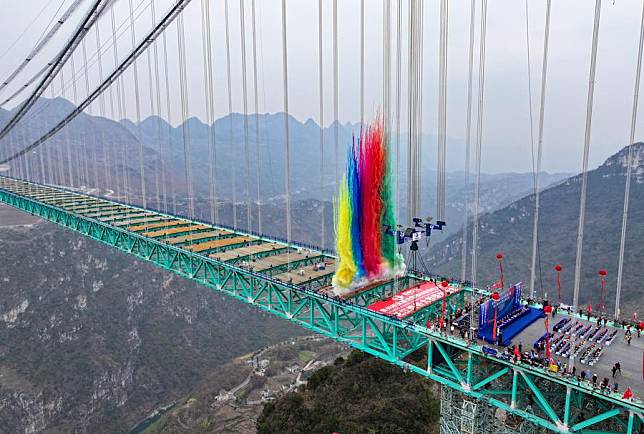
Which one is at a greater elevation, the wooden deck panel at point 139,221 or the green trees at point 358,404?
the wooden deck panel at point 139,221

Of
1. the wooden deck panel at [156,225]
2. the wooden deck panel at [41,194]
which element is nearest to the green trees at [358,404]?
the wooden deck panel at [156,225]

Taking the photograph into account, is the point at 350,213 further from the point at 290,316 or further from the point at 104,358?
the point at 104,358

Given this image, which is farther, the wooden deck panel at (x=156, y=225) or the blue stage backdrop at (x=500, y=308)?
the wooden deck panel at (x=156, y=225)

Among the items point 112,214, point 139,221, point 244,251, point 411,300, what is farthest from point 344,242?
point 112,214

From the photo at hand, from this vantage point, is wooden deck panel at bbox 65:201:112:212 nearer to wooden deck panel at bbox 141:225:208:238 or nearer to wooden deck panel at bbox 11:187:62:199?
wooden deck panel at bbox 11:187:62:199

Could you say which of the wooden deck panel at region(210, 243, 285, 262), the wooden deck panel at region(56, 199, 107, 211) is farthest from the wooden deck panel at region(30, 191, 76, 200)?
the wooden deck panel at region(210, 243, 285, 262)

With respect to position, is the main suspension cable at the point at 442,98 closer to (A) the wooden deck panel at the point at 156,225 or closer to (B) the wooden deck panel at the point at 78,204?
(A) the wooden deck panel at the point at 156,225

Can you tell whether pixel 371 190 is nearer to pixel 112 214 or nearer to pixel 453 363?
pixel 453 363
